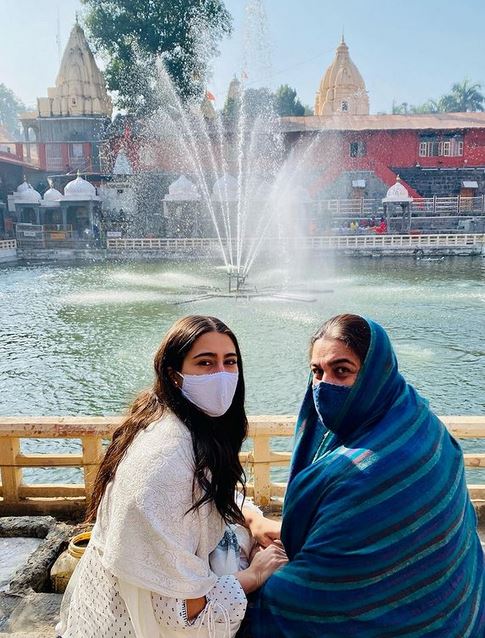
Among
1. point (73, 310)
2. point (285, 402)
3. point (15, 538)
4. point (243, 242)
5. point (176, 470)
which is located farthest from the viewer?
point (243, 242)

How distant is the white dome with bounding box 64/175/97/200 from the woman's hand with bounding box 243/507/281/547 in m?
33.1

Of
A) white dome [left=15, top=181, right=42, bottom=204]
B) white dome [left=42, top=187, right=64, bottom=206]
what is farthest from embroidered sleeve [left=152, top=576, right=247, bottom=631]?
white dome [left=15, top=181, right=42, bottom=204]

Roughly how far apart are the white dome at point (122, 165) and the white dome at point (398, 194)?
1536 cm

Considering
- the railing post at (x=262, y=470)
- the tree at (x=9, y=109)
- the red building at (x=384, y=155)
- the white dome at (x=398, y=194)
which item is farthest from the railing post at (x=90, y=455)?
the tree at (x=9, y=109)

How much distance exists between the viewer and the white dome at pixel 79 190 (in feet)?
108

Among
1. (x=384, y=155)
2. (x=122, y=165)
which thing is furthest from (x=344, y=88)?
(x=122, y=165)

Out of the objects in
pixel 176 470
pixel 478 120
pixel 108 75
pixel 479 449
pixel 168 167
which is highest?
pixel 108 75

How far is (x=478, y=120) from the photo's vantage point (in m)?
34.4

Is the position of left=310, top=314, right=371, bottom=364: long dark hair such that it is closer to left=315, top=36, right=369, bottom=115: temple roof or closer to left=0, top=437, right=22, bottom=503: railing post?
left=0, top=437, right=22, bottom=503: railing post

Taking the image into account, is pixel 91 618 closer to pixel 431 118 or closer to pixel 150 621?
pixel 150 621

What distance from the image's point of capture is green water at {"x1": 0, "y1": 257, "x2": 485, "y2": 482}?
813cm

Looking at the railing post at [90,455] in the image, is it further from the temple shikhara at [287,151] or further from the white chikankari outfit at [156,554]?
the temple shikhara at [287,151]

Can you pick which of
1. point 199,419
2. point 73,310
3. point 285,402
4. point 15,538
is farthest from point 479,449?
point 73,310

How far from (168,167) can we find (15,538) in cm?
3397
